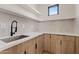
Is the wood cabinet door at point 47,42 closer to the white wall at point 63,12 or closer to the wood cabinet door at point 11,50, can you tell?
the white wall at point 63,12

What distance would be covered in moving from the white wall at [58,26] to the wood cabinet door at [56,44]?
952 millimetres

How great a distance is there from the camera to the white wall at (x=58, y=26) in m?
3.43

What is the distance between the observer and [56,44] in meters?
2.76

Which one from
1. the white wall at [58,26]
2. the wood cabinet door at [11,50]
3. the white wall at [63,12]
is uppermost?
the white wall at [63,12]

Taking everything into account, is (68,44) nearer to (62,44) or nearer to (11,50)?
(62,44)

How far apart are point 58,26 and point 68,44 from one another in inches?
58.0

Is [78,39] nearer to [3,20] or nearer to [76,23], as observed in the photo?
[76,23]

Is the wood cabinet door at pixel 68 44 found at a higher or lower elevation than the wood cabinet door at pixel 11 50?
lower

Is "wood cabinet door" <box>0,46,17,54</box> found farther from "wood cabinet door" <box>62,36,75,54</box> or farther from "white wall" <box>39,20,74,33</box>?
"white wall" <box>39,20,74,33</box>

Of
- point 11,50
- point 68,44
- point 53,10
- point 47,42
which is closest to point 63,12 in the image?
point 53,10

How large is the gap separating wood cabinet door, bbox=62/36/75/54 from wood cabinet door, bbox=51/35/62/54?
14 centimetres

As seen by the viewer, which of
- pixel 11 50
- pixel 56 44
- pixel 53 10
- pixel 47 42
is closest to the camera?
pixel 11 50

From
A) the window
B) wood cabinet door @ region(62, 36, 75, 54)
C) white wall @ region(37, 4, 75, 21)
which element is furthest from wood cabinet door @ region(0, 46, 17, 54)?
the window

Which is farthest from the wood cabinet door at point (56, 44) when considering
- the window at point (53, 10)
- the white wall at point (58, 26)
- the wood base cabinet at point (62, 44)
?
the window at point (53, 10)
